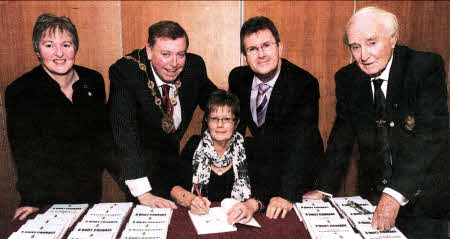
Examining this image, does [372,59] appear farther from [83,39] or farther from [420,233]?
[83,39]

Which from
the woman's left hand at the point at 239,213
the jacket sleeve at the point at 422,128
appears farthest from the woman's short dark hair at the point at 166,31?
the jacket sleeve at the point at 422,128

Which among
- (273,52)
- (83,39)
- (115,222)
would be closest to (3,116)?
(83,39)

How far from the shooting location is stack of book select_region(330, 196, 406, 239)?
146 centimetres

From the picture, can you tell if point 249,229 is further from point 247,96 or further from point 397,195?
point 247,96

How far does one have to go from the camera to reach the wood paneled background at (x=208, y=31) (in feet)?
10.3

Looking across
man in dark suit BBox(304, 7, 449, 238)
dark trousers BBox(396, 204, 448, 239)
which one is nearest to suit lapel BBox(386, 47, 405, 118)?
man in dark suit BBox(304, 7, 449, 238)

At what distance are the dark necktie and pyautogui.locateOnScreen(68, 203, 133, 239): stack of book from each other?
4.31 ft

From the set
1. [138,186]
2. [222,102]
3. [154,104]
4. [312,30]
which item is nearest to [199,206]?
[138,186]

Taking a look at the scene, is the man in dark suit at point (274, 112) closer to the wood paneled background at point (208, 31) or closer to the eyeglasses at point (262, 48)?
the eyeglasses at point (262, 48)

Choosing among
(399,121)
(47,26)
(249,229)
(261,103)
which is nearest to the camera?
(249,229)

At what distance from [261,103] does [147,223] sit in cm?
114

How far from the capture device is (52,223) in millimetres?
1543

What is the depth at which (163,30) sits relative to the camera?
2059 millimetres

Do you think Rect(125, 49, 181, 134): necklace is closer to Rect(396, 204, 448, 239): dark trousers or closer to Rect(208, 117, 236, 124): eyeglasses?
Rect(208, 117, 236, 124): eyeglasses
